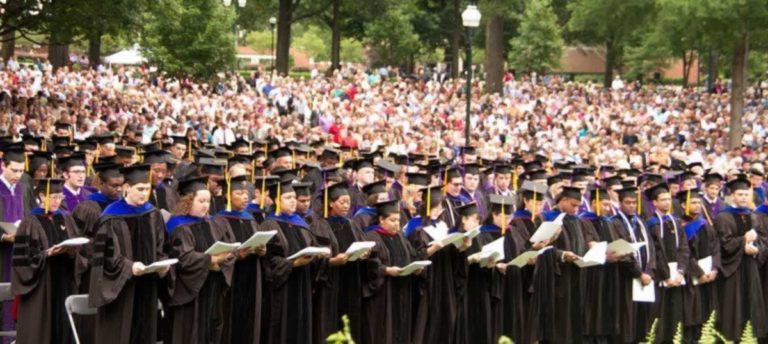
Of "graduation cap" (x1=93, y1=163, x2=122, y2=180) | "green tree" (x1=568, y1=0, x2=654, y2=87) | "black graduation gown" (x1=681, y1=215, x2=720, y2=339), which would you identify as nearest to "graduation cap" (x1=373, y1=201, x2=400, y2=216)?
"graduation cap" (x1=93, y1=163, x2=122, y2=180)

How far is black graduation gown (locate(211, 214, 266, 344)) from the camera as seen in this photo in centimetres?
1127

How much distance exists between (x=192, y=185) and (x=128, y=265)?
0.96 m

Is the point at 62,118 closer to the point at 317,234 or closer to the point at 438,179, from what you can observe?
the point at 438,179

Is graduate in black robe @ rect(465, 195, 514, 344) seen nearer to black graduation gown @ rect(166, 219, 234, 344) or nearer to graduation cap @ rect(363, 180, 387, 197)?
graduation cap @ rect(363, 180, 387, 197)

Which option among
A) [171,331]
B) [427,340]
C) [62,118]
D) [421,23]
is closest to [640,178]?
[427,340]

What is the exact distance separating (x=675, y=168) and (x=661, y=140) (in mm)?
14025

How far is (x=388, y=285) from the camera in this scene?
1213 cm

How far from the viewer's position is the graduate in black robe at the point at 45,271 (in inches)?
417

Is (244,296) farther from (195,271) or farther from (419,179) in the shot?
(419,179)

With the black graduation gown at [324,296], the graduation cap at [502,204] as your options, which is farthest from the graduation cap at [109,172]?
the graduation cap at [502,204]

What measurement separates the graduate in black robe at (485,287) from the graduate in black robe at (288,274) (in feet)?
6.21

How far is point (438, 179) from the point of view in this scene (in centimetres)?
1537

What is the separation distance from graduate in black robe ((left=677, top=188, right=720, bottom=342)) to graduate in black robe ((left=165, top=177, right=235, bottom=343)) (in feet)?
18.3

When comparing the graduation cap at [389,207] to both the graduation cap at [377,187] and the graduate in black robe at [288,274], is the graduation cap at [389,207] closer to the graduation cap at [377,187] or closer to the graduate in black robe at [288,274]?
the graduation cap at [377,187]
